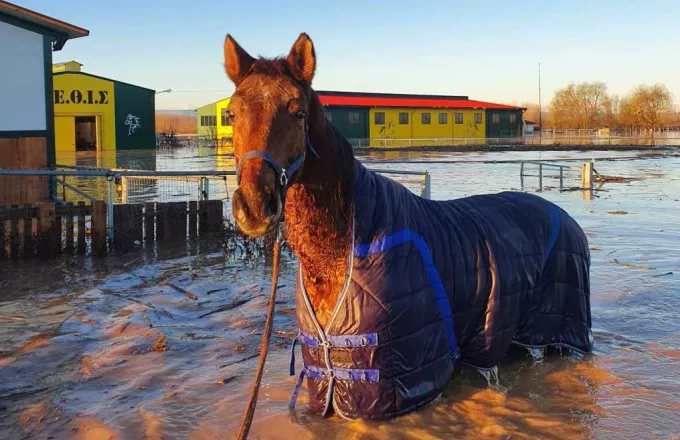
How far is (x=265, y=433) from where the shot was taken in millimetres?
4473

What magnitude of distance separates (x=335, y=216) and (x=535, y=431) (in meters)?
1.97

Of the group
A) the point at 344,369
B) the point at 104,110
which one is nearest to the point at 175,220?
the point at 344,369

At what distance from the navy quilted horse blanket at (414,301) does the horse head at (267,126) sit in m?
Result: 0.76

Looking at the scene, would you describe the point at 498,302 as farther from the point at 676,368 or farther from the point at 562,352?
the point at 676,368

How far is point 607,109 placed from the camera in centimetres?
11175

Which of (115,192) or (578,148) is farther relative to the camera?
(578,148)

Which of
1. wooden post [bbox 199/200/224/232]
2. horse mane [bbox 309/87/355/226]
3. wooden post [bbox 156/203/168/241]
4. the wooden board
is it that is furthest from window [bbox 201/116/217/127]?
horse mane [bbox 309/87/355/226]

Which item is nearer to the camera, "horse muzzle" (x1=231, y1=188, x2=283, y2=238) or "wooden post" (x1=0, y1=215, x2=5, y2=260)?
"horse muzzle" (x1=231, y1=188, x2=283, y2=238)

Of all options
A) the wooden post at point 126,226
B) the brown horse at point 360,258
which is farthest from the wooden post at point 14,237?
the brown horse at point 360,258

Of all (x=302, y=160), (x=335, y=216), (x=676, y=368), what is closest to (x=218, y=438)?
(x=335, y=216)

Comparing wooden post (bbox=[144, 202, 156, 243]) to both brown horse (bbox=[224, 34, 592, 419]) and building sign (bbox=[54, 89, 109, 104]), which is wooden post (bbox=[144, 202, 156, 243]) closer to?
brown horse (bbox=[224, 34, 592, 419])

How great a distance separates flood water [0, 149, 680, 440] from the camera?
14.8 feet

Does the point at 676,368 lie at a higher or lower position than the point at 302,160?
lower

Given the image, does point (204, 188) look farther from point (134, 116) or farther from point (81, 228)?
point (134, 116)
